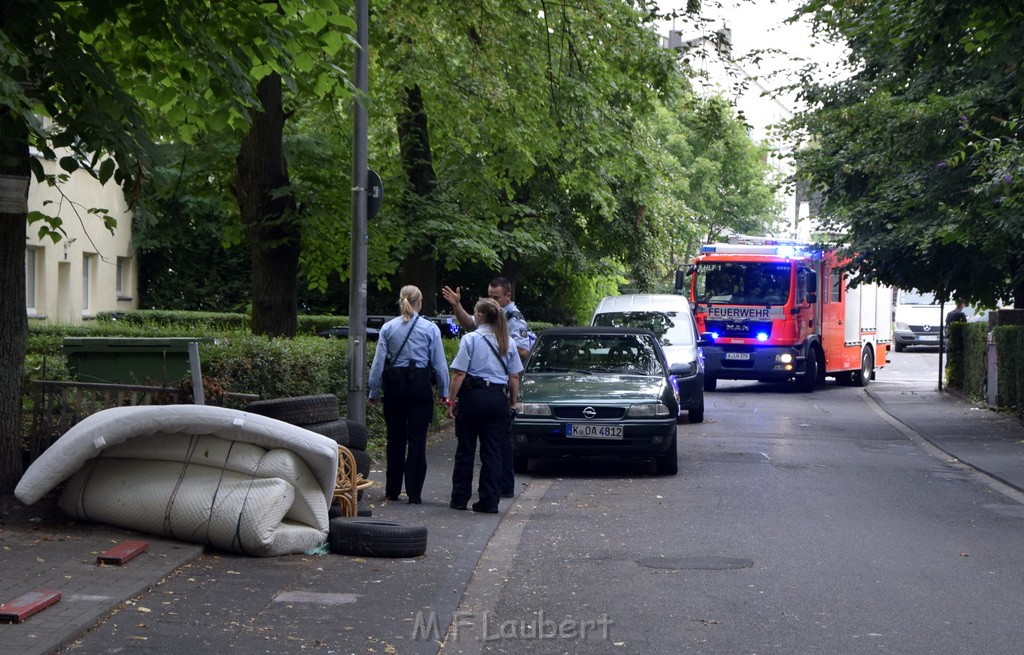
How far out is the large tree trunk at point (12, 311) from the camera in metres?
9.19

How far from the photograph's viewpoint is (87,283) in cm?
3219

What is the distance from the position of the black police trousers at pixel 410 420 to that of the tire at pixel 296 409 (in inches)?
48.8

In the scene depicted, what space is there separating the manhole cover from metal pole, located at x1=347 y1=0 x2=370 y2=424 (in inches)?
176

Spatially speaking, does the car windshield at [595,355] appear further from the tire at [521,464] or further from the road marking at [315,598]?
the road marking at [315,598]

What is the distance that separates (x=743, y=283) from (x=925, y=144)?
31.1 feet

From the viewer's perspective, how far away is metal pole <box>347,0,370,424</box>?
12.4m

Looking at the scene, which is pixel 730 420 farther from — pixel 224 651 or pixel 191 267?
pixel 191 267

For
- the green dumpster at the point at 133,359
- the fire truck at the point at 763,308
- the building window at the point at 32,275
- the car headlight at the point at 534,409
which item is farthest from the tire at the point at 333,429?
the building window at the point at 32,275

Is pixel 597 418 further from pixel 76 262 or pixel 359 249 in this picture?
pixel 76 262

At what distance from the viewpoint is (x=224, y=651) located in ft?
19.6

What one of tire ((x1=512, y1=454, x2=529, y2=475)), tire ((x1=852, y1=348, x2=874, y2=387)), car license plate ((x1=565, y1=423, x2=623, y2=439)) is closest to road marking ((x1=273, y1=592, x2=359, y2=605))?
car license plate ((x1=565, y1=423, x2=623, y2=439))

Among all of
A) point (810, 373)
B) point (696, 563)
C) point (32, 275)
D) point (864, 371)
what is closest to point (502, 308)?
point (696, 563)

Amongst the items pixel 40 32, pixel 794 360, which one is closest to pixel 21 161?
pixel 40 32

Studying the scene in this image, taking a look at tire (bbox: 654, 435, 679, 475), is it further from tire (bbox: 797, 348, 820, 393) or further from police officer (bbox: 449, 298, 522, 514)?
tire (bbox: 797, 348, 820, 393)
